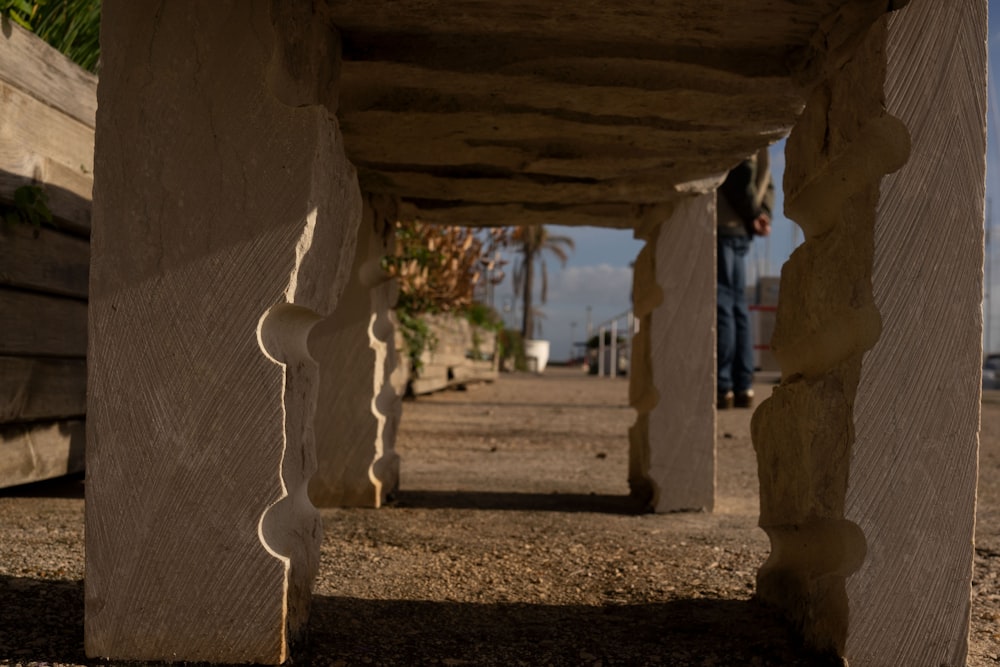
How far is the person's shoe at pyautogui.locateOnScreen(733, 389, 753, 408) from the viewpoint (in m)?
7.13

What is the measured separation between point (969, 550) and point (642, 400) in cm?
189

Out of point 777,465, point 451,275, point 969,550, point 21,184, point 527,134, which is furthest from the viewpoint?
point 451,275

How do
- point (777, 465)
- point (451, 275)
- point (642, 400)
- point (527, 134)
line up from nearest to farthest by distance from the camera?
point (777, 465), point (527, 134), point (642, 400), point (451, 275)

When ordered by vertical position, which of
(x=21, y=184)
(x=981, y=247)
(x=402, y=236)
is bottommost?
(x=981, y=247)

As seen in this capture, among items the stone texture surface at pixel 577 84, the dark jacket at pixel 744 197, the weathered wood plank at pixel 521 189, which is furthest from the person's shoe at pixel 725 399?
the stone texture surface at pixel 577 84

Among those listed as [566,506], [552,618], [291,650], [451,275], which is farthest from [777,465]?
[451,275]

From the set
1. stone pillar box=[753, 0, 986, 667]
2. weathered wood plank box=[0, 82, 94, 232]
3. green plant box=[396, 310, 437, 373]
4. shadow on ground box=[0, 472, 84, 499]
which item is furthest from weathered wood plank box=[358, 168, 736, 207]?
green plant box=[396, 310, 437, 373]

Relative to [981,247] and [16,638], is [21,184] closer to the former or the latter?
[16,638]

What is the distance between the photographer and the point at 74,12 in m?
3.62

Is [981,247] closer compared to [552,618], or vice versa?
[981,247]

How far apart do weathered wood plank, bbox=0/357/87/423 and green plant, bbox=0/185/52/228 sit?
19.7 inches

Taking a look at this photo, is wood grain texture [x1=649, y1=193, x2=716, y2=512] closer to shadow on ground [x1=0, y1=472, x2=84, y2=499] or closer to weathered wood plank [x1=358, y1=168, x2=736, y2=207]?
weathered wood plank [x1=358, y1=168, x2=736, y2=207]

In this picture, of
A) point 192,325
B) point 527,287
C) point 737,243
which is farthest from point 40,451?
point 527,287

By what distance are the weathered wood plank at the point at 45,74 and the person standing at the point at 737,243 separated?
3.69 metres
